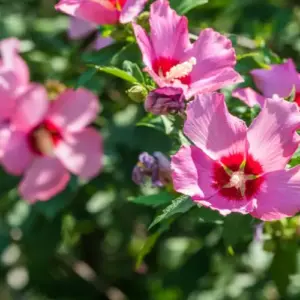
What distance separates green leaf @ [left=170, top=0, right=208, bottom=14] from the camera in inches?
64.5

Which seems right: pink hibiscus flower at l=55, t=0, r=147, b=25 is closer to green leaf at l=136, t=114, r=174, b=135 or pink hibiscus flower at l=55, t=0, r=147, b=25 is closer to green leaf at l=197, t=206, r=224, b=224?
green leaf at l=136, t=114, r=174, b=135

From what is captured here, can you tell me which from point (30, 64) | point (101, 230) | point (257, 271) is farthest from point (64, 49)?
point (257, 271)

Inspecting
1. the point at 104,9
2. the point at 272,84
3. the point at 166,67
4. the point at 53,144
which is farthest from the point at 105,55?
the point at 53,144

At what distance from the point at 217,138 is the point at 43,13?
5.19 ft

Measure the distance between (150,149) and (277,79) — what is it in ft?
2.37

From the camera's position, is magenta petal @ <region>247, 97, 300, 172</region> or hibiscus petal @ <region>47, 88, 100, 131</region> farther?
hibiscus petal @ <region>47, 88, 100, 131</region>

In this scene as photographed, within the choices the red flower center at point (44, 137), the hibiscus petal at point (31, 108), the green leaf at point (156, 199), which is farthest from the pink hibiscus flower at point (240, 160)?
the red flower center at point (44, 137)

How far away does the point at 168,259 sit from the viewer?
2732 mm

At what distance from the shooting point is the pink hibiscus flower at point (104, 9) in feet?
5.21

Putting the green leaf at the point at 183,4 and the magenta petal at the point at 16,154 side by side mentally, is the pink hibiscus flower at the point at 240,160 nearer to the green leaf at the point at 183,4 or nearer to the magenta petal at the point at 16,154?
the green leaf at the point at 183,4

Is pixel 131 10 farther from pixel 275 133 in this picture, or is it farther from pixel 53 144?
pixel 53 144

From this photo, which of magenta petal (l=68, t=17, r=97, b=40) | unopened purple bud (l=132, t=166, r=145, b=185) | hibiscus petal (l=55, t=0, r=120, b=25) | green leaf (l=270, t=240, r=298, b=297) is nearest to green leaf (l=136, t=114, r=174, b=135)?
unopened purple bud (l=132, t=166, r=145, b=185)

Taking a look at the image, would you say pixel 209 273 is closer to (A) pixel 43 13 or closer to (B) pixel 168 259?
(B) pixel 168 259

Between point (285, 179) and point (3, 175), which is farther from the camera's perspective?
point (3, 175)
